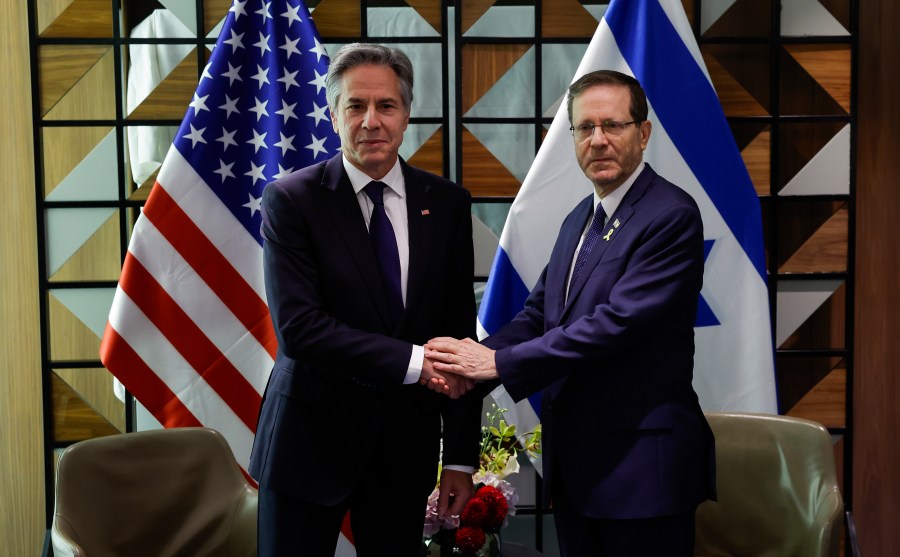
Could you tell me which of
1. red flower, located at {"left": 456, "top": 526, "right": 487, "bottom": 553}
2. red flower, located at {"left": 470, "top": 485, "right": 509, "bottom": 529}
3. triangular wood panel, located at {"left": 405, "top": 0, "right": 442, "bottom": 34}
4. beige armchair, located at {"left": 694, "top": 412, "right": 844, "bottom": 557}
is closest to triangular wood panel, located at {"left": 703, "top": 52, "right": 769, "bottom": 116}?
triangular wood panel, located at {"left": 405, "top": 0, "right": 442, "bottom": 34}

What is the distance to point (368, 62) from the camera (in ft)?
6.67

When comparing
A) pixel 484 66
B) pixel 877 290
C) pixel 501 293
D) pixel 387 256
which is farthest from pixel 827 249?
pixel 387 256

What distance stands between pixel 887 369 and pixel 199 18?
9.15 feet

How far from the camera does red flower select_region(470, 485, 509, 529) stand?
7.41ft

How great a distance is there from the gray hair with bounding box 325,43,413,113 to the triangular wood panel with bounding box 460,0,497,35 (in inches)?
49.7

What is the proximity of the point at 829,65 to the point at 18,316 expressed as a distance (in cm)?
304

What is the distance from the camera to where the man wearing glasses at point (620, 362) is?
1936 millimetres

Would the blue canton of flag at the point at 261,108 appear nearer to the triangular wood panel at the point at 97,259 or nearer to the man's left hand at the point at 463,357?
the triangular wood panel at the point at 97,259

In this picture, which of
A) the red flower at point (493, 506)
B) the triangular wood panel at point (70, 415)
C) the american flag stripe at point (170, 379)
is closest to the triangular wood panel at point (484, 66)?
the american flag stripe at point (170, 379)

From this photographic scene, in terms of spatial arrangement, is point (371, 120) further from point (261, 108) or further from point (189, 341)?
point (189, 341)

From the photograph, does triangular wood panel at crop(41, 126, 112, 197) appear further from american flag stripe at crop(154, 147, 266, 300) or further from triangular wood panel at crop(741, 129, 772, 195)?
triangular wood panel at crop(741, 129, 772, 195)

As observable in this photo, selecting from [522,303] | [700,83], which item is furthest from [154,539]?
[700,83]

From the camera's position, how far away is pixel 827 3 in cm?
331

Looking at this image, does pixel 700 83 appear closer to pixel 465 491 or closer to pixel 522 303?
pixel 522 303
